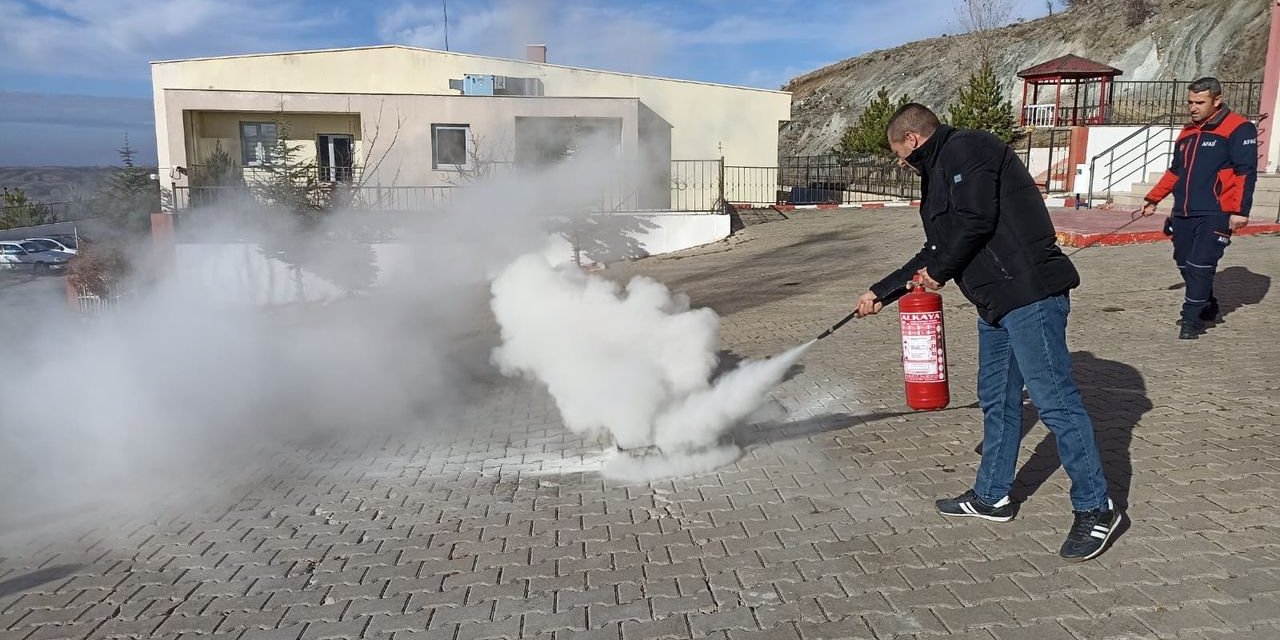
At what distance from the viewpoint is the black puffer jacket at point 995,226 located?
3484 mm

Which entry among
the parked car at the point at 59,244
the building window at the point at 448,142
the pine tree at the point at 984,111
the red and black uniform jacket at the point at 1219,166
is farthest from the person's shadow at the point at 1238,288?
the pine tree at the point at 984,111

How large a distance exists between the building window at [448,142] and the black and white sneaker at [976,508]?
1910cm

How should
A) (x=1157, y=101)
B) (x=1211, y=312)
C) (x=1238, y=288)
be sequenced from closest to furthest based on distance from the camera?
(x=1211, y=312) → (x=1238, y=288) → (x=1157, y=101)

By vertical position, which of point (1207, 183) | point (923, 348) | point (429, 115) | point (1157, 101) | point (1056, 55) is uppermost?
point (1056, 55)

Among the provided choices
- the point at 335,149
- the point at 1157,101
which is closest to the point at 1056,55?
the point at 1157,101

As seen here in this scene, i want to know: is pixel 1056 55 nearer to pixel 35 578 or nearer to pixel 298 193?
pixel 298 193

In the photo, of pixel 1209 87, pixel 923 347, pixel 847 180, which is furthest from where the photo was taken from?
pixel 847 180

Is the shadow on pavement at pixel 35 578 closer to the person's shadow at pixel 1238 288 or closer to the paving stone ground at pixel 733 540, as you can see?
the paving stone ground at pixel 733 540

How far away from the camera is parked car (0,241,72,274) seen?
7.78 metres

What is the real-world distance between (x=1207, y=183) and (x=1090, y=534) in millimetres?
4582

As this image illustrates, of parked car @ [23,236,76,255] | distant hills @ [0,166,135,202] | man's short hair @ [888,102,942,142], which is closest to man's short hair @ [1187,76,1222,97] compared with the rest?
man's short hair @ [888,102,942,142]

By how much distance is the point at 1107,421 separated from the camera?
17.0ft

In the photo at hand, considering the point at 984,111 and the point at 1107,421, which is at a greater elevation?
the point at 984,111

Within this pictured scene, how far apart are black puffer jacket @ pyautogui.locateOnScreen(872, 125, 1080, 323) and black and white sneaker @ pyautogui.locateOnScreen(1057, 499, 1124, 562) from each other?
96cm
